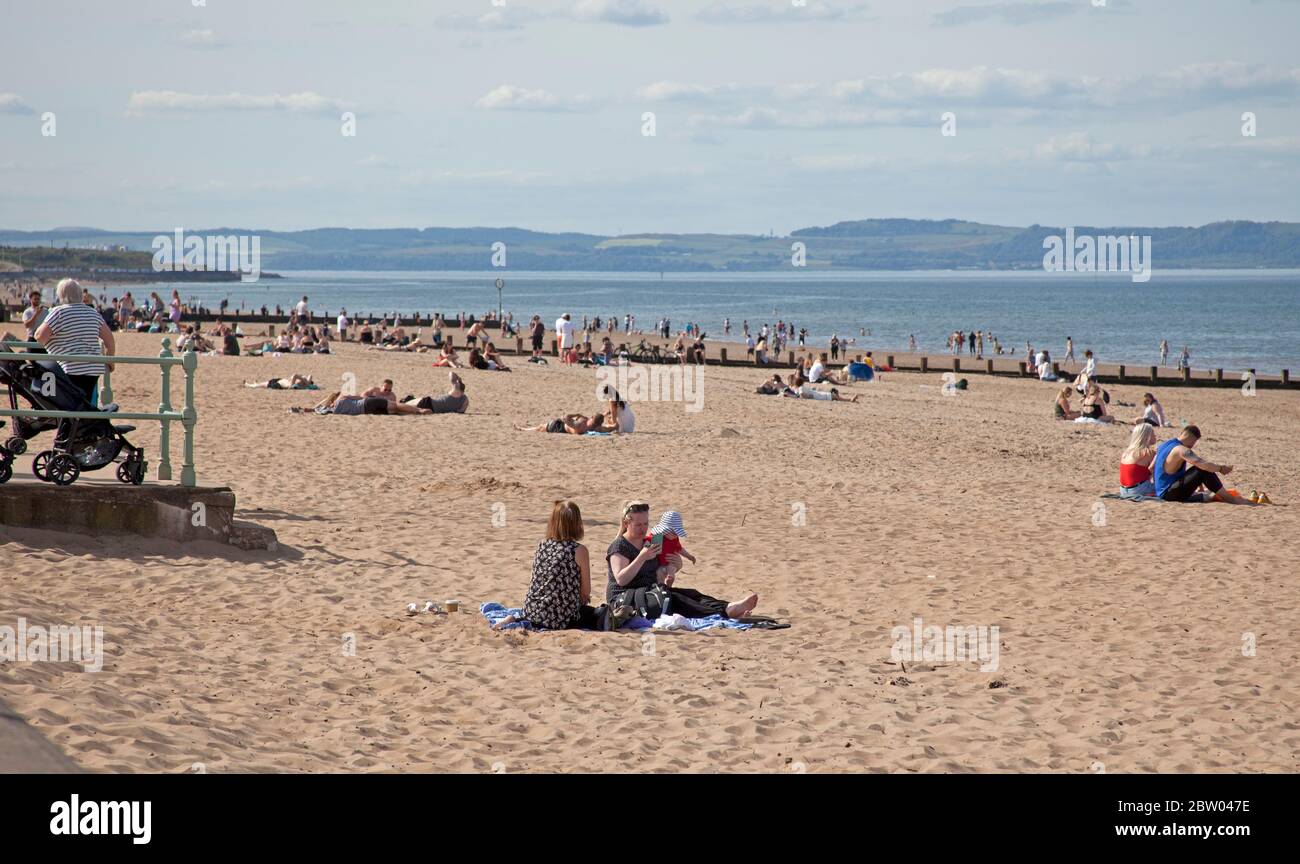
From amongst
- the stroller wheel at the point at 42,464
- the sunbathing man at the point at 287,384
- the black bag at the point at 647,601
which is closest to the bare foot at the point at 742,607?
the black bag at the point at 647,601

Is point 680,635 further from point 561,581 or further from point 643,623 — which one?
point 561,581

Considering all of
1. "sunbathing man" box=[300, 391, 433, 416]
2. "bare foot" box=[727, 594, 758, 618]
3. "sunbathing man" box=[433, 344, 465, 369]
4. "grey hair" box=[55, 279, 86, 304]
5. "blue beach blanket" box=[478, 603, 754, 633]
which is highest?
"grey hair" box=[55, 279, 86, 304]

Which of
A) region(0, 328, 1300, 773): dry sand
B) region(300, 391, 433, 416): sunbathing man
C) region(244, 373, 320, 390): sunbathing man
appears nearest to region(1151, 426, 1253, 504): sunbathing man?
region(0, 328, 1300, 773): dry sand

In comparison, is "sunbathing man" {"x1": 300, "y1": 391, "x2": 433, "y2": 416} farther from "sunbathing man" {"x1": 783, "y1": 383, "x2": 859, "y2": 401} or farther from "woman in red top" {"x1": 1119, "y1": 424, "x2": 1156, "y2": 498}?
"woman in red top" {"x1": 1119, "y1": 424, "x2": 1156, "y2": 498}

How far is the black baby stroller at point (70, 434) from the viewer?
400 inches

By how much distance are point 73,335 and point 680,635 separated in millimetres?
5407

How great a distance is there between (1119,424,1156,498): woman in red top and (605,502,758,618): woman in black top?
7524mm

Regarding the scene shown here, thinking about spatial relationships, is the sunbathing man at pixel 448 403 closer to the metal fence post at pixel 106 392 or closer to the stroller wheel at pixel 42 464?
the metal fence post at pixel 106 392

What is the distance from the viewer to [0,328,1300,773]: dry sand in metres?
6.42

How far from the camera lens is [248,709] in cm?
675

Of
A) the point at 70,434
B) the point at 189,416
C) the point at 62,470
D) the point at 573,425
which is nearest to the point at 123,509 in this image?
the point at 62,470

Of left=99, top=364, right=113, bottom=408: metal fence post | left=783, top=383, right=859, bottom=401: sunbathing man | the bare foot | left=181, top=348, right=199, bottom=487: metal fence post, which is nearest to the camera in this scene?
the bare foot
